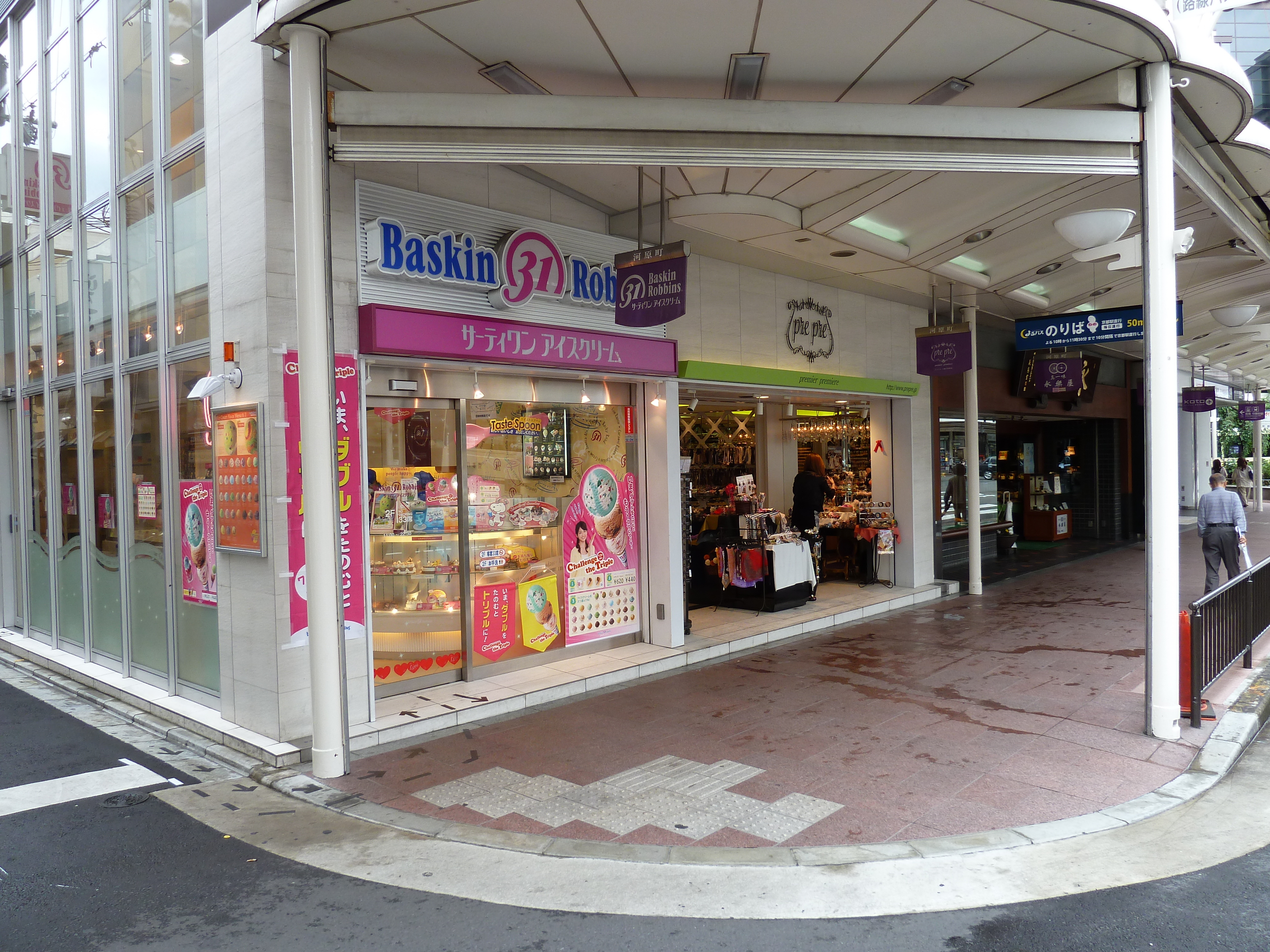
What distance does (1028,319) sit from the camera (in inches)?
364

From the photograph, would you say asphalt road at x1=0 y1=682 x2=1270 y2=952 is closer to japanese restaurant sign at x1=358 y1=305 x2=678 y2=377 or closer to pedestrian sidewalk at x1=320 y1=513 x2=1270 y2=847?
pedestrian sidewalk at x1=320 y1=513 x2=1270 y2=847

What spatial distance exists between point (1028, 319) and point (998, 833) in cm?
649

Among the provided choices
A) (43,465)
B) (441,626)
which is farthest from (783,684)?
(43,465)

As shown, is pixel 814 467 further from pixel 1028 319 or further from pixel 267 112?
pixel 267 112

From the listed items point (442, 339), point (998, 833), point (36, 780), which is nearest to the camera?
point (998, 833)

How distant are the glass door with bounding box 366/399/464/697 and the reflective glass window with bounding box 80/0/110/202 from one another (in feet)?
12.8

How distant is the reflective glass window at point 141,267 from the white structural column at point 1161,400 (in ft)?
24.9

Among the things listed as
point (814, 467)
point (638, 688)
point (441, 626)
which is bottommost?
point (638, 688)

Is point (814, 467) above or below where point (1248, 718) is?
above

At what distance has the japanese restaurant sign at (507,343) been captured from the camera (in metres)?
6.26

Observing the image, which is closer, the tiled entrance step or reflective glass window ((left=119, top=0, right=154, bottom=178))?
the tiled entrance step

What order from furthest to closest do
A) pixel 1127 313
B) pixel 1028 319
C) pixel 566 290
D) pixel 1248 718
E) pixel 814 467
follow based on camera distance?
pixel 814 467 < pixel 1028 319 < pixel 1127 313 < pixel 566 290 < pixel 1248 718

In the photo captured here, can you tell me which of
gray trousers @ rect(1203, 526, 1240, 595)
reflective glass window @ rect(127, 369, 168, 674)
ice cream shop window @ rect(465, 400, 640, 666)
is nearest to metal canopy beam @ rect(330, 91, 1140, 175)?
ice cream shop window @ rect(465, 400, 640, 666)

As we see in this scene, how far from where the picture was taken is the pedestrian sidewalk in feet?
15.3
